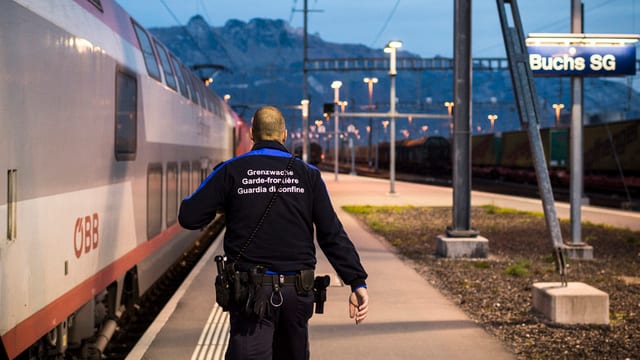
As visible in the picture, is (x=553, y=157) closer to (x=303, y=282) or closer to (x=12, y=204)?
(x=303, y=282)

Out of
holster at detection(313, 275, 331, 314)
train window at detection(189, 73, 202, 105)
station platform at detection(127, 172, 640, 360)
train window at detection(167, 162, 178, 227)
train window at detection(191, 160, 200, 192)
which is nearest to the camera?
holster at detection(313, 275, 331, 314)

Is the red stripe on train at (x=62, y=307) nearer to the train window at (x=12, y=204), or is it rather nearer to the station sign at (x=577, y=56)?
the train window at (x=12, y=204)

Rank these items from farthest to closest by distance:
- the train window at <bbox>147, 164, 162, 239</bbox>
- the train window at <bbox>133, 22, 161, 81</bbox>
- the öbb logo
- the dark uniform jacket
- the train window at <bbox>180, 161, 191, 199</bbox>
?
the train window at <bbox>180, 161, 191, 199</bbox> → the train window at <bbox>147, 164, 162, 239</bbox> → the train window at <bbox>133, 22, 161, 81</bbox> → the öbb logo → the dark uniform jacket

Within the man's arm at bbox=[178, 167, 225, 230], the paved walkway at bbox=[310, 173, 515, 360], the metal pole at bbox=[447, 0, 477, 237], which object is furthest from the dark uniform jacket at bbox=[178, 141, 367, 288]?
the metal pole at bbox=[447, 0, 477, 237]

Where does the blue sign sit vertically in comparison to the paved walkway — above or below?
above

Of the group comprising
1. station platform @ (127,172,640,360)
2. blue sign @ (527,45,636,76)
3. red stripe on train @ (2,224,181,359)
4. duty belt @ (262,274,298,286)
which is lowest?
station platform @ (127,172,640,360)

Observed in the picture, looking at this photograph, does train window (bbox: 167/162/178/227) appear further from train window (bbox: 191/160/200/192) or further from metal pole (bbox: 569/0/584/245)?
metal pole (bbox: 569/0/584/245)

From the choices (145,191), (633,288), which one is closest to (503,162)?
(633,288)

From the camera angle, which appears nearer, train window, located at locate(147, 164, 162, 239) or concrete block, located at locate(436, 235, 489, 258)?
train window, located at locate(147, 164, 162, 239)

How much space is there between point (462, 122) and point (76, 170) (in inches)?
379

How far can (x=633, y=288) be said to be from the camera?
35.4ft

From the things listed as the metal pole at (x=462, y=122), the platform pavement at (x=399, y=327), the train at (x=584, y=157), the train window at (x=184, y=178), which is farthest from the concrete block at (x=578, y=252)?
the train at (x=584, y=157)

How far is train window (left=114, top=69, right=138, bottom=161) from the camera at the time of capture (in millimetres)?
7227

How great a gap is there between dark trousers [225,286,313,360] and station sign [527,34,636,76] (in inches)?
418
